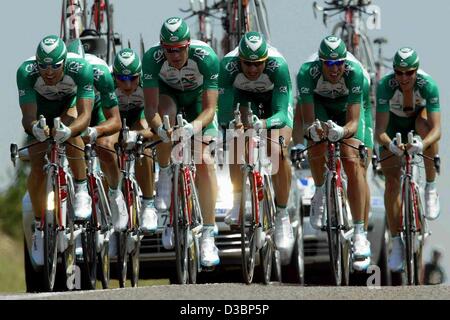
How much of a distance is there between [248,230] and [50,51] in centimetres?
251

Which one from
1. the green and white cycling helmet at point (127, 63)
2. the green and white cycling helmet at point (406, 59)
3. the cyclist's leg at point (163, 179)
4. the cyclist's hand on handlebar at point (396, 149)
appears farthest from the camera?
the green and white cycling helmet at point (406, 59)

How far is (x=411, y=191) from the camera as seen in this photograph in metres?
19.2

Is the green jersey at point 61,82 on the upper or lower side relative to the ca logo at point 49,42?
lower

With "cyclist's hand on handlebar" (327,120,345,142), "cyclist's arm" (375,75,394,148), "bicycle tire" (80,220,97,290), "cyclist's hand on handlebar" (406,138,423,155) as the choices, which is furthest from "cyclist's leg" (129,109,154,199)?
"cyclist's hand on handlebar" (406,138,423,155)

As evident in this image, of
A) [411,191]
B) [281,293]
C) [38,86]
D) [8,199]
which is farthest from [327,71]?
[8,199]

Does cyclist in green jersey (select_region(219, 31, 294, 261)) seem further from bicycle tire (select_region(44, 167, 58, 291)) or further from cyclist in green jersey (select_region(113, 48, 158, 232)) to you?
bicycle tire (select_region(44, 167, 58, 291))

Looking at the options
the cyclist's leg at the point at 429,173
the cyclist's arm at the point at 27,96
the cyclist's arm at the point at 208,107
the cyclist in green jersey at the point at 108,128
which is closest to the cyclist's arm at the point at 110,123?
the cyclist in green jersey at the point at 108,128

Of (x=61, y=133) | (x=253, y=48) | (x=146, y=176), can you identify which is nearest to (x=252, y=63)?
(x=253, y=48)

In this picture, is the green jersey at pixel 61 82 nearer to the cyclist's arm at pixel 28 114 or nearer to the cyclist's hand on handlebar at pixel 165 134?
the cyclist's arm at pixel 28 114

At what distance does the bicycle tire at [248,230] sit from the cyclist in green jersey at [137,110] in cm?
183

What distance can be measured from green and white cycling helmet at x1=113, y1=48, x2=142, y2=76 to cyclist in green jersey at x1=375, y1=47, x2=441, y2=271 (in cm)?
264

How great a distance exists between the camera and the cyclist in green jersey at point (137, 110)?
19.1 metres

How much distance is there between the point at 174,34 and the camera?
17594 mm

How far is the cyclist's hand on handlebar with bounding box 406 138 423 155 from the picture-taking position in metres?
19.0
